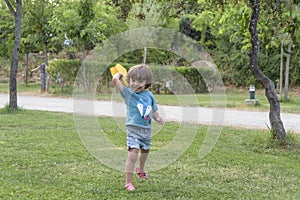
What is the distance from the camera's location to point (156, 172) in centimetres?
590

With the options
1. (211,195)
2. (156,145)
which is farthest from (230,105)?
(211,195)

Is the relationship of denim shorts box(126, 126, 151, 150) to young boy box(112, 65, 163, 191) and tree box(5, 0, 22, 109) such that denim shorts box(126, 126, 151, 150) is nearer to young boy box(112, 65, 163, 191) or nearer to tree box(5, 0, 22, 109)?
young boy box(112, 65, 163, 191)

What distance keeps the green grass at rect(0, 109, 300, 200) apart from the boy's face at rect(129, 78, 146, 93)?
1.08 metres

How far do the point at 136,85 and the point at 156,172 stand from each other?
1439mm

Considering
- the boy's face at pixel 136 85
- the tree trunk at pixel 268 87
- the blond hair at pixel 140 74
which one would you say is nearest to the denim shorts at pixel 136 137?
the boy's face at pixel 136 85

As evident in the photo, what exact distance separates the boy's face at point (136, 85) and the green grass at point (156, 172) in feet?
3.56

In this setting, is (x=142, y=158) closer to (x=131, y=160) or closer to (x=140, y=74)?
(x=131, y=160)

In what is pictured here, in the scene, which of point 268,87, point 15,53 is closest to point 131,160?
point 268,87

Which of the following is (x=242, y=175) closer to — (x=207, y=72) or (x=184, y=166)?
(x=184, y=166)

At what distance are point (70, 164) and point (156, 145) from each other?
69.5 inches

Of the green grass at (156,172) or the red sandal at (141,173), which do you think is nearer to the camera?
the green grass at (156,172)

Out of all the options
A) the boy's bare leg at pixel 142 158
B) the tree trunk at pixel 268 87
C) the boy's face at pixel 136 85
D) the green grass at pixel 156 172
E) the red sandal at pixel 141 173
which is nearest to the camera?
the green grass at pixel 156 172

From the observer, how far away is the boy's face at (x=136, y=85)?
4.96 m

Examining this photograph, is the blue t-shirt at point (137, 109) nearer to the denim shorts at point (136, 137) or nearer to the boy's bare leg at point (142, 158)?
the denim shorts at point (136, 137)
